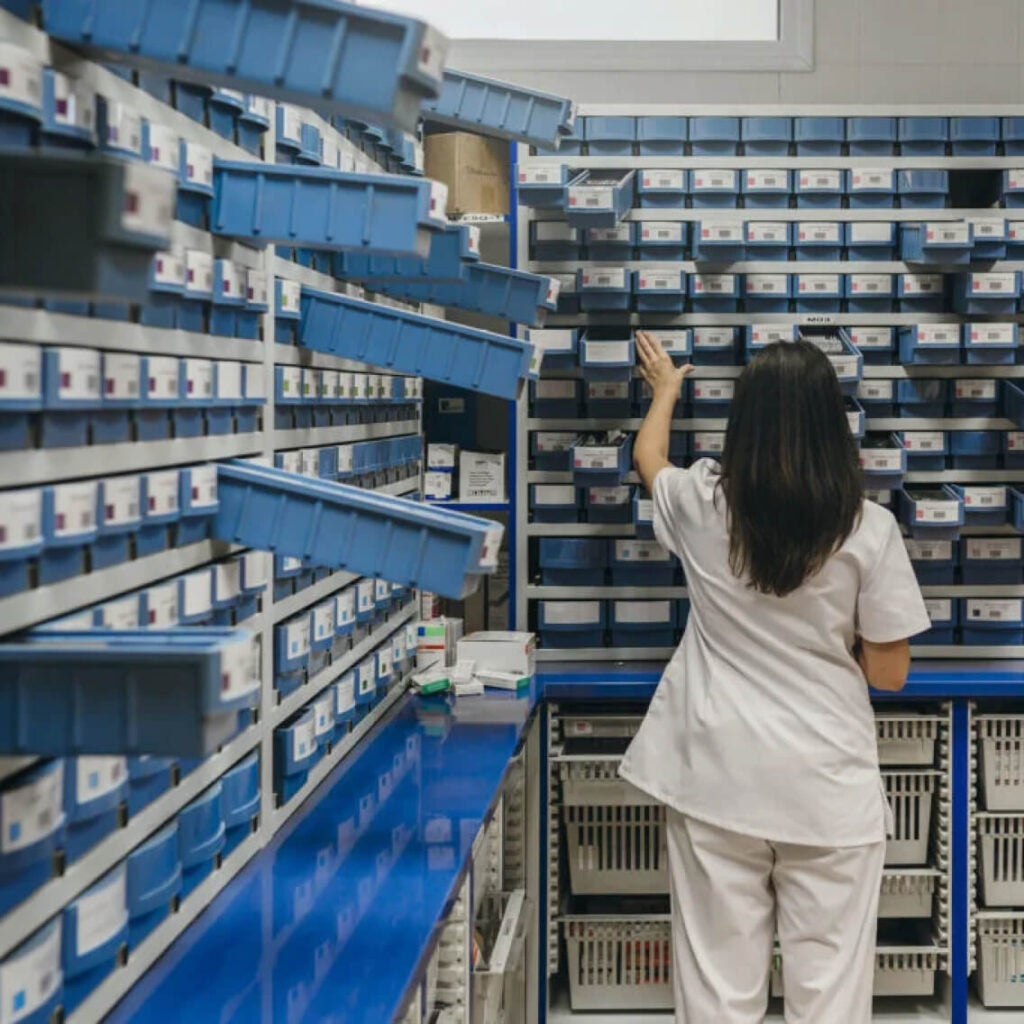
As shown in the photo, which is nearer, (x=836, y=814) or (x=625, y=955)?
(x=836, y=814)

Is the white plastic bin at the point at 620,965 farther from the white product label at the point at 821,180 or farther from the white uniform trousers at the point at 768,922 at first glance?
the white product label at the point at 821,180

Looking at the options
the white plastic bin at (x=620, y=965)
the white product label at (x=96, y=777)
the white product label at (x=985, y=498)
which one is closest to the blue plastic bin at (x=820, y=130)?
the white product label at (x=985, y=498)

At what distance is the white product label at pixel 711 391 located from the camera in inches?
179

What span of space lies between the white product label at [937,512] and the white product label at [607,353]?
36.1 inches

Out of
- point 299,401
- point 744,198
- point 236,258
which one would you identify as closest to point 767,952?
point 299,401

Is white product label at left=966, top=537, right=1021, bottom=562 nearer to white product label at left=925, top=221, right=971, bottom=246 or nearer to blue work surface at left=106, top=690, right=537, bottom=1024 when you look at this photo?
white product label at left=925, top=221, right=971, bottom=246

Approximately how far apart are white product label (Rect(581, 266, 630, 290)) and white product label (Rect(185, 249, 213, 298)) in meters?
2.21

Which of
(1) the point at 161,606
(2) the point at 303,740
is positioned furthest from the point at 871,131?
(1) the point at 161,606

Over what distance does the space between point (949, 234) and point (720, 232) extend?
624 mm

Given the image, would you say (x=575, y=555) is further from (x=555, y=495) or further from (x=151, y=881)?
(x=151, y=881)

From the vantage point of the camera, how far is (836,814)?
2.92m

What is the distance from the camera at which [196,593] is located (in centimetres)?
234

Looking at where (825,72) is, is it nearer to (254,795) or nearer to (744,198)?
(744,198)

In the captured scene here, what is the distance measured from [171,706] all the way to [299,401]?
160cm
